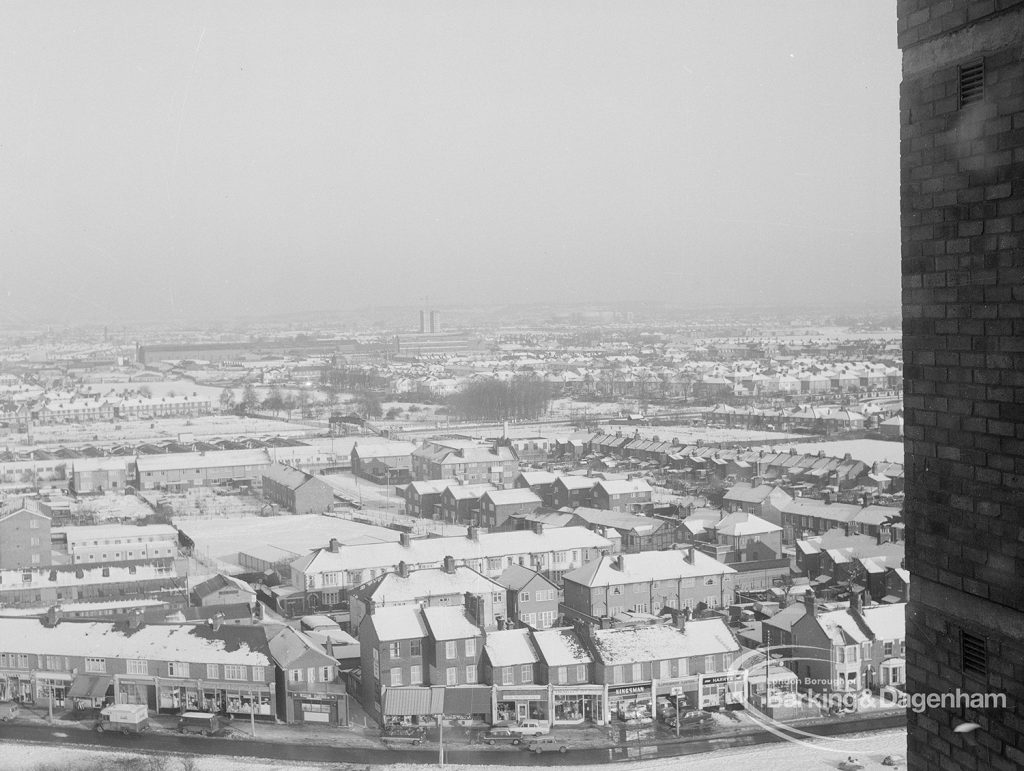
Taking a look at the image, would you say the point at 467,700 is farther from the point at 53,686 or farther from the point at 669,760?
the point at 53,686

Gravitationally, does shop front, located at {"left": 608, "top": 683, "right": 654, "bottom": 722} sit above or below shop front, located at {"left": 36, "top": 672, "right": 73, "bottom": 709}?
below

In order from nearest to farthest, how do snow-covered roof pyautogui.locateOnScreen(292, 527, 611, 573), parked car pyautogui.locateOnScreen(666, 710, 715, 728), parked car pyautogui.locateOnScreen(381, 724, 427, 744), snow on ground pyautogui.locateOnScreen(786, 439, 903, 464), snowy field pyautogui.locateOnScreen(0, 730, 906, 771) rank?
snowy field pyautogui.locateOnScreen(0, 730, 906, 771), parked car pyautogui.locateOnScreen(381, 724, 427, 744), parked car pyautogui.locateOnScreen(666, 710, 715, 728), snow-covered roof pyautogui.locateOnScreen(292, 527, 611, 573), snow on ground pyautogui.locateOnScreen(786, 439, 903, 464)

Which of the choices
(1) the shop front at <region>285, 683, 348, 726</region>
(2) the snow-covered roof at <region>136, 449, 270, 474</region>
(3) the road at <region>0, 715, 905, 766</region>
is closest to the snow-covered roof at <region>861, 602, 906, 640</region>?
(3) the road at <region>0, 715, 905, 766</region>

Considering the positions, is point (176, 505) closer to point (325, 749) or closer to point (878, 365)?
point (325, 749)

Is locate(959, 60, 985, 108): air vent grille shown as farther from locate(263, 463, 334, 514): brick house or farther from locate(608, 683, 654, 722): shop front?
locate(263, 463, 334, 514): brick house

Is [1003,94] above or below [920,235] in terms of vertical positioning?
above

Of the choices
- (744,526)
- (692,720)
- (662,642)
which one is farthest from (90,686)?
(744,526)

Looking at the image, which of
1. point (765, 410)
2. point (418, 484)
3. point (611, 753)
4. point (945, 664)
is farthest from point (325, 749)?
point (765, 410)

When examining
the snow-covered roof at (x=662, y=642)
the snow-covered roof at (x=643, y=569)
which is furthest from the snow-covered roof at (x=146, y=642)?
the snow-covered roof at (x=643, y=569)
